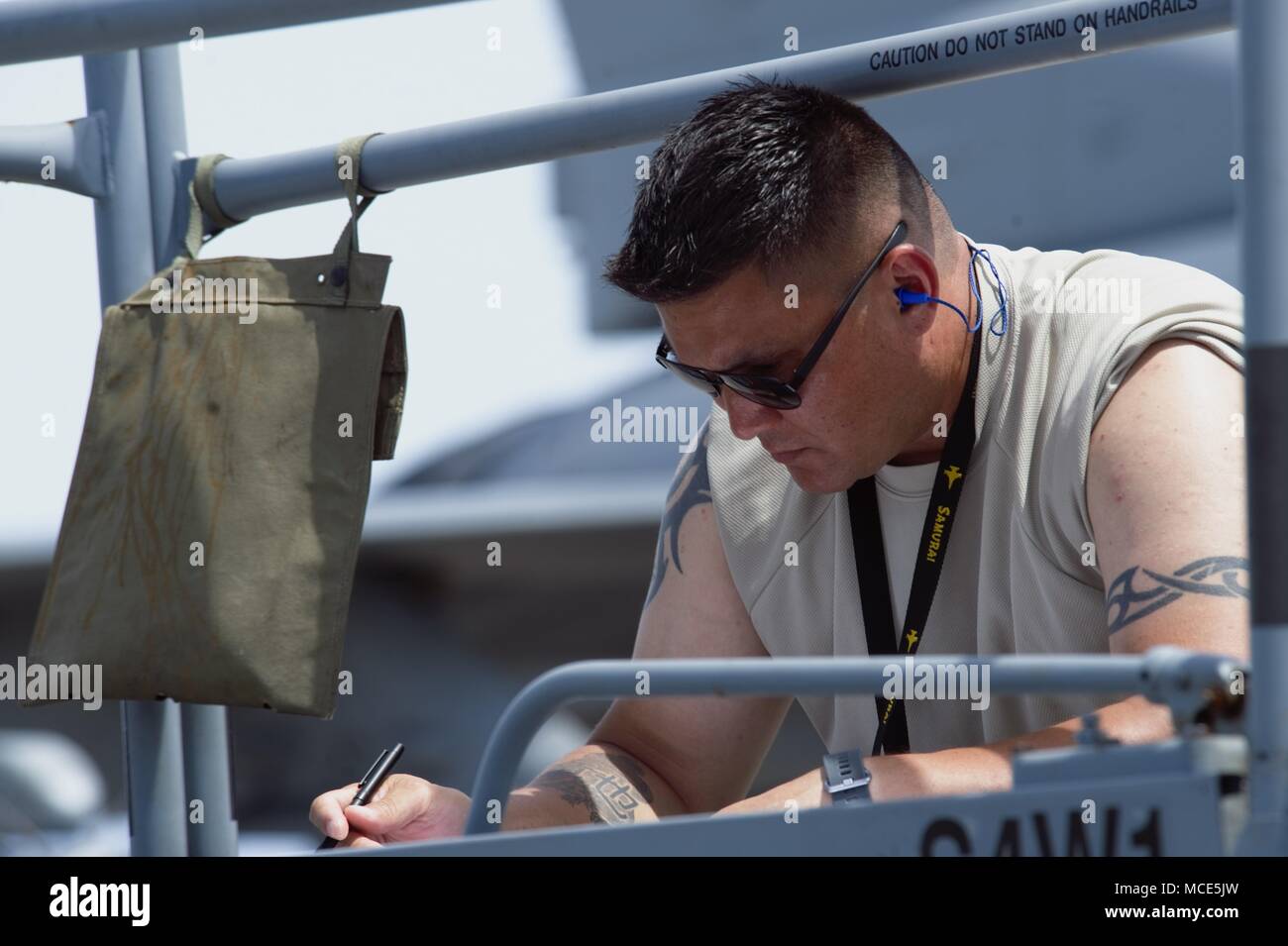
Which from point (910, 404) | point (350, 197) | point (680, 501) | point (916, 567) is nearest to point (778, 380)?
point (910, 404)

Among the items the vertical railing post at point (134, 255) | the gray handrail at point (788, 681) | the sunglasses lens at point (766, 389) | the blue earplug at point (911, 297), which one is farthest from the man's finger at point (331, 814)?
the blue earplug at point (911, 297)

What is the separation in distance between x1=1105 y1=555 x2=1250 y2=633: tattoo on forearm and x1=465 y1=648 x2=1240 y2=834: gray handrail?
458 millimetres

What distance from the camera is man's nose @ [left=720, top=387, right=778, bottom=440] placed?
1962mm

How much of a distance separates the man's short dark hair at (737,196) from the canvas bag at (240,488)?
1.12 feet

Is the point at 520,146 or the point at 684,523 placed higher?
the point at 520,146

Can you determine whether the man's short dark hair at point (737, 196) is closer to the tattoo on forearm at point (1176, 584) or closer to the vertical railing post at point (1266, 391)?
the tattoo on forearm at point (1176, 584)

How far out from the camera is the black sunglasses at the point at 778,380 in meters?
1.92

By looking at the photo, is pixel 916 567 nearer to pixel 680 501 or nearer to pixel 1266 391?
pixel 680 501

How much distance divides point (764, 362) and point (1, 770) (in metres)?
4.97

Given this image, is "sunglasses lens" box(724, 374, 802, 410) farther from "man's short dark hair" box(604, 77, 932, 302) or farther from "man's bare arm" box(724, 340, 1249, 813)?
"man's bare arm" box(724, 340, 1249, 813)

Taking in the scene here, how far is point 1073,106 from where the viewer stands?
19.9 ft

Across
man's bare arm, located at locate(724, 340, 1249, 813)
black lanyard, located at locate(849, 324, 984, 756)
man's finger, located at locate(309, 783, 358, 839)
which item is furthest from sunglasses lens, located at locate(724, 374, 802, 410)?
man's finger, located at locate(309, 783, 358, 839)
